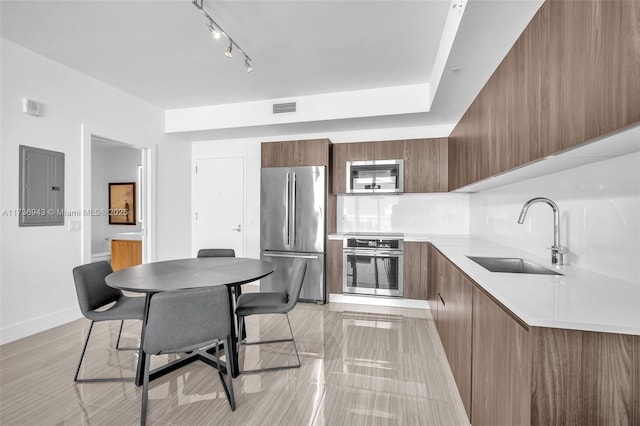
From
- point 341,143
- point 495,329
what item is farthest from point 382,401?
point 341,143

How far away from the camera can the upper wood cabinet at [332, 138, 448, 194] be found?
13.1 feet

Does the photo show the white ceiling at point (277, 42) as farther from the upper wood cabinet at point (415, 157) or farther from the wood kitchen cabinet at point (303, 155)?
the wood kitchen cabinet at point (303, 155)

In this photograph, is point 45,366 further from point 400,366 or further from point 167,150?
point 167,150

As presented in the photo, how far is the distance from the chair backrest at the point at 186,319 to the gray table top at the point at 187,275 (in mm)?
211

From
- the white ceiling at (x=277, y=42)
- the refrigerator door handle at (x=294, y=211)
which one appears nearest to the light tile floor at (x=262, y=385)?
the refrigerator door handle at (x=294, y=211)

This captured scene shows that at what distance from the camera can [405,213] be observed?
14.5 feet

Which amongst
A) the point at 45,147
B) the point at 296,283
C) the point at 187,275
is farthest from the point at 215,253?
the point at 45,147

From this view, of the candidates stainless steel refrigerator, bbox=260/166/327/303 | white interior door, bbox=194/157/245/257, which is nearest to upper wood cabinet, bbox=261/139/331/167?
stainless steel refrigerator, bbox=260/166/327/303

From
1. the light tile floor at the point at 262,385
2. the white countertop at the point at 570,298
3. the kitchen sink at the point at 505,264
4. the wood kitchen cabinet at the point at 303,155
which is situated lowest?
the light tile floor at the point at 262,385

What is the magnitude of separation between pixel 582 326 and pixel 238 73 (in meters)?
3.68

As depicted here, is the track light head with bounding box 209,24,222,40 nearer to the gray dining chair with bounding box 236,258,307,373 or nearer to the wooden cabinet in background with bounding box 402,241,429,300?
the gray dining chair with bounding box 236,258,307,373

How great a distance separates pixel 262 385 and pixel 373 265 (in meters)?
2.17

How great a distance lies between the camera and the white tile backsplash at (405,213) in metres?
4.26

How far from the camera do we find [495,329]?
4.16 ft
